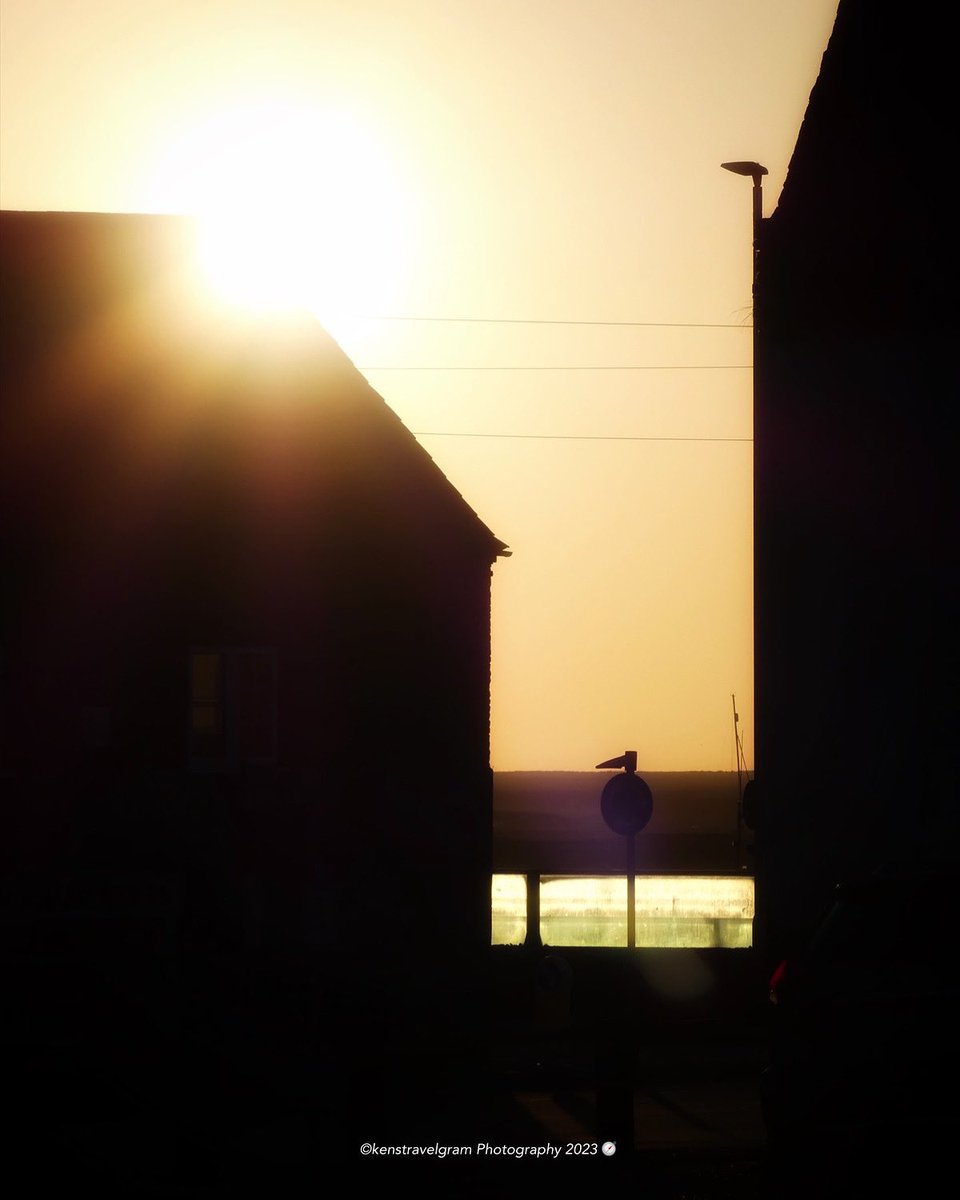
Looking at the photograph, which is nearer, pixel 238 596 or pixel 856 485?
pixel 856 485

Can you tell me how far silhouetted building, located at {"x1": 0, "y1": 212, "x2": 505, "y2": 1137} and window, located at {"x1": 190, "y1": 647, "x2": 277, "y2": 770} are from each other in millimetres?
28

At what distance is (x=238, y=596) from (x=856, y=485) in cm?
890

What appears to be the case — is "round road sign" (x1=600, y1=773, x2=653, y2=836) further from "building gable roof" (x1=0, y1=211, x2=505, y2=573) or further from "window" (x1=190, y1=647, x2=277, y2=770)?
"building gable roof" (x1=0, y1=211, x2=505, y2=573)

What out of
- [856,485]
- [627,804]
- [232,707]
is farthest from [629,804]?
[232,707]

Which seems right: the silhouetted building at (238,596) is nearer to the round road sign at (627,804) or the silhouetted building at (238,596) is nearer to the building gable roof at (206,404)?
the building gable roof at (206,404)

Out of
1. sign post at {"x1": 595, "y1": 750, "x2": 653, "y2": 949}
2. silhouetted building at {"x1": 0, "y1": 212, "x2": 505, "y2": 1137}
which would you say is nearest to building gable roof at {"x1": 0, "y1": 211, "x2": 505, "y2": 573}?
silhouetted building at {"x1": 0, "y1": 212, "x2": 505, "y2": 1137}

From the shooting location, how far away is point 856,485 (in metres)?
16.5

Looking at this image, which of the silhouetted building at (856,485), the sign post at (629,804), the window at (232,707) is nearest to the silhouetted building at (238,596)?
the window at (232,707)

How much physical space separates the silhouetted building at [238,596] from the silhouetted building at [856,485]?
4.91m

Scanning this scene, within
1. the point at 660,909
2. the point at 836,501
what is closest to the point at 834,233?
the point at 836,501

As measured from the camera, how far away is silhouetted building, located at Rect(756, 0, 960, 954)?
14.7 metres

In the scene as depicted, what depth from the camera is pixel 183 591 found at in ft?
73.3

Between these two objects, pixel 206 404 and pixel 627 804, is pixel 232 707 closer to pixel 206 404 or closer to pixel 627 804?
pixel 206 404

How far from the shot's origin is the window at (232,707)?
71.7 ft
